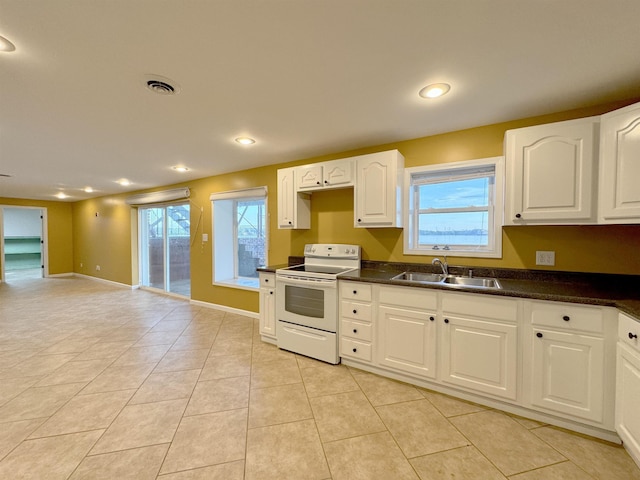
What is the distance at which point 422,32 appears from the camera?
1.29 m

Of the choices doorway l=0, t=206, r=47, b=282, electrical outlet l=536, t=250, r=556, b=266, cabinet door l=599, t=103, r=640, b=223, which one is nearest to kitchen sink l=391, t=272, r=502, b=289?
electrical outlet l=536, t=250, r=556, b=266

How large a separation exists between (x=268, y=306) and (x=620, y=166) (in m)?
3.14

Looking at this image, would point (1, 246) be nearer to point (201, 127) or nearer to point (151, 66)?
point (201, 127)

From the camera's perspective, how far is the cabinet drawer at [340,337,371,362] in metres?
2.42

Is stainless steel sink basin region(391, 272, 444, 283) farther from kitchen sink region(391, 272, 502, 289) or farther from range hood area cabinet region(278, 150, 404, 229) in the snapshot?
range hood area cabinet region(278, 150, 404, 229)

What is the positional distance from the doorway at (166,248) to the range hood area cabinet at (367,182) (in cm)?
297

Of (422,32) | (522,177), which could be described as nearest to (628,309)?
(522,177)

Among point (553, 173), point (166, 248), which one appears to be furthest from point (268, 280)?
point (166, 248)

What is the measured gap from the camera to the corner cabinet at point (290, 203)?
3170mm

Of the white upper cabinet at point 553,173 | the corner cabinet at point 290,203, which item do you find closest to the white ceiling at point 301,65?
the white upper cabinet at point 553,173

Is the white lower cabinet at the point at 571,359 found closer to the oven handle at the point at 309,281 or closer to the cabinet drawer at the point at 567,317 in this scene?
the cabinet drawer at the point at 567,317

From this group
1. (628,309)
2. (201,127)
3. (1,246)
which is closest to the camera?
(628,309)

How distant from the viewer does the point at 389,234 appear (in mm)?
2861

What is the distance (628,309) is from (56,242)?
11.2 m
